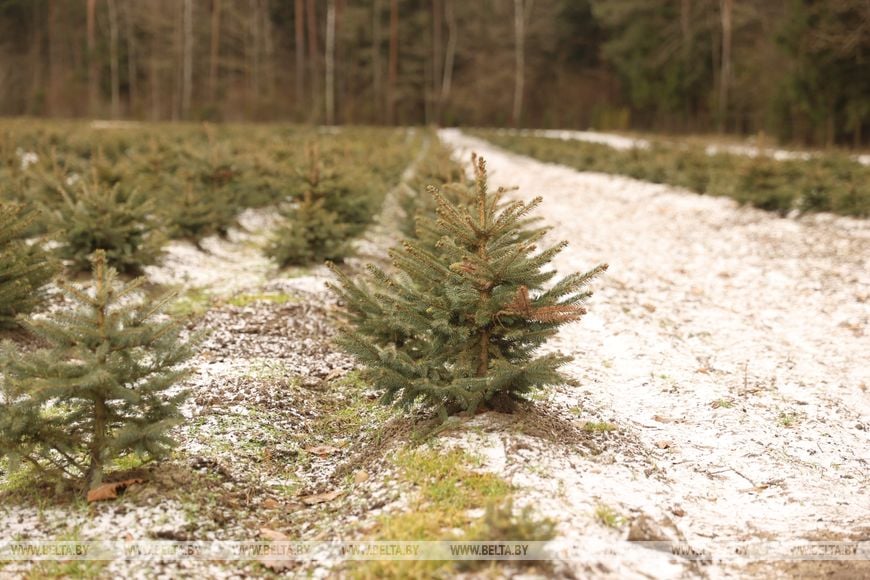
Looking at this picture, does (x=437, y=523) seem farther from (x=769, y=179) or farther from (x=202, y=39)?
(x=202, y=39)

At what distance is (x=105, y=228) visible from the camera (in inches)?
323

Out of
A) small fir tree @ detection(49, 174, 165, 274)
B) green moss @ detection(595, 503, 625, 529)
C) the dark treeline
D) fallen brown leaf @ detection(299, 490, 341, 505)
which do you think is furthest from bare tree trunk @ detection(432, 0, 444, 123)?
green moss @ detection(595, 503, 625, 529)

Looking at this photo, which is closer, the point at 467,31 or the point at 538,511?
the point at 538,511

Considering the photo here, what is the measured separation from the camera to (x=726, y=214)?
14.3 metres

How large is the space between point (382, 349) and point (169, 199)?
754 cm

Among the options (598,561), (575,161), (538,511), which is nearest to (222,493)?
(538,511)

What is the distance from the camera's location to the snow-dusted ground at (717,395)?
4.05 meters

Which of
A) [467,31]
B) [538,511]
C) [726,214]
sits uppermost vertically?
[467,31]

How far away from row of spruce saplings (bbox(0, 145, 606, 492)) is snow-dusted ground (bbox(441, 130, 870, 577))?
21.0 inches

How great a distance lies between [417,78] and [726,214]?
42.0 meters

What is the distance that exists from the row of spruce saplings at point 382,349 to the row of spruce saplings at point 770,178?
10050mm

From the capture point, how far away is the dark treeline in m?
44.3

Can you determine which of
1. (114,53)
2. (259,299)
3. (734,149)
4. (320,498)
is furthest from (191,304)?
(114,53)

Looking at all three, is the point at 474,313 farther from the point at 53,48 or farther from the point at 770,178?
the point at 53,48
